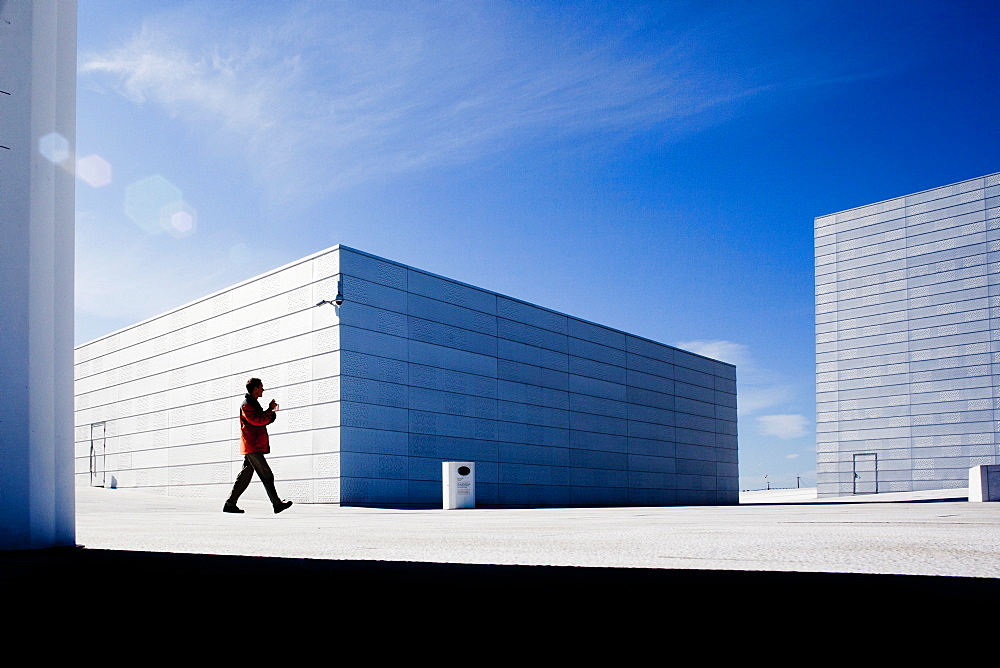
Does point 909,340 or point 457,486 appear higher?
point 909,340

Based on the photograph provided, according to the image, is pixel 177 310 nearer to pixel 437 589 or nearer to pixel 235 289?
pixel 235 289

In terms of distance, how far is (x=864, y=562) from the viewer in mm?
3652

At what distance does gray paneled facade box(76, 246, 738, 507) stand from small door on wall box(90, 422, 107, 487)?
0.11 metres

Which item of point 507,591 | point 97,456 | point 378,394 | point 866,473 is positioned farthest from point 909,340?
point 507,591

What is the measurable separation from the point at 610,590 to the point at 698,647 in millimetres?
927

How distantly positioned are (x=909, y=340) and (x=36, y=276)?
5525 centimetres

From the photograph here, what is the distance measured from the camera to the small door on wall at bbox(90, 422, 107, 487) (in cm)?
3512

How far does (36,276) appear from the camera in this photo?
5.01 meters

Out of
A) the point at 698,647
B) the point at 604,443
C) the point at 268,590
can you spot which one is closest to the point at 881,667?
the point at 698,647

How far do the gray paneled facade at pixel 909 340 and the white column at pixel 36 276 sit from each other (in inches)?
2077

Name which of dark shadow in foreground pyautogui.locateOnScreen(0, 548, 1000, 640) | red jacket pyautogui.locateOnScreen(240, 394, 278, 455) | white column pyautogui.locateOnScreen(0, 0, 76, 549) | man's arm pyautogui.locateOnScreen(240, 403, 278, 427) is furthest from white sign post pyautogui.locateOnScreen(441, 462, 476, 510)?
dark shadow in foreground pyautogui.locateOnScreen(0, 548, 1000, 640)

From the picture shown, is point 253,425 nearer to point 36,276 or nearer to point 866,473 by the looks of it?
point 36,276

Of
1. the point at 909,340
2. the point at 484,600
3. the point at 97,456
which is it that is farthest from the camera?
the point at 909,340

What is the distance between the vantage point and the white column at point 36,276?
15.7 ft
